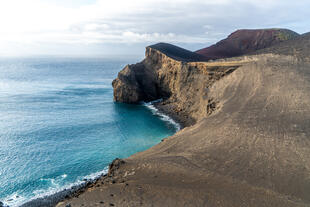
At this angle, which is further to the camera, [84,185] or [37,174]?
[37,174]

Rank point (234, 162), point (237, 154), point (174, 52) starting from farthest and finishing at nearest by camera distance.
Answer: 1. point (174, 52)
2. point (237, 154)
3. point (234, 162)

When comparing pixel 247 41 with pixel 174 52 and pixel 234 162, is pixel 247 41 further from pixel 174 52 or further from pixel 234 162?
pixel 234 162

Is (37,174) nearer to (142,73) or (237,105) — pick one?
(237,105)

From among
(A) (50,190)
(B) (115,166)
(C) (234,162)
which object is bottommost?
(A) (50,190)

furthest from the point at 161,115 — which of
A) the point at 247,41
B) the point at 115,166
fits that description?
the point at 247,41

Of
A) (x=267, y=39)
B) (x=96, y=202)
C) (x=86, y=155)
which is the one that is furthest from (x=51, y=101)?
(x=267, y=39)

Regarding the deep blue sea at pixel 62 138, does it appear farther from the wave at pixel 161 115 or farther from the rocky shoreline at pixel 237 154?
the rocky shoreline at pixel 237 154

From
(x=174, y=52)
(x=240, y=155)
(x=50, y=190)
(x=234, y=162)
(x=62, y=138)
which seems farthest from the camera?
(x=174, y=52)
